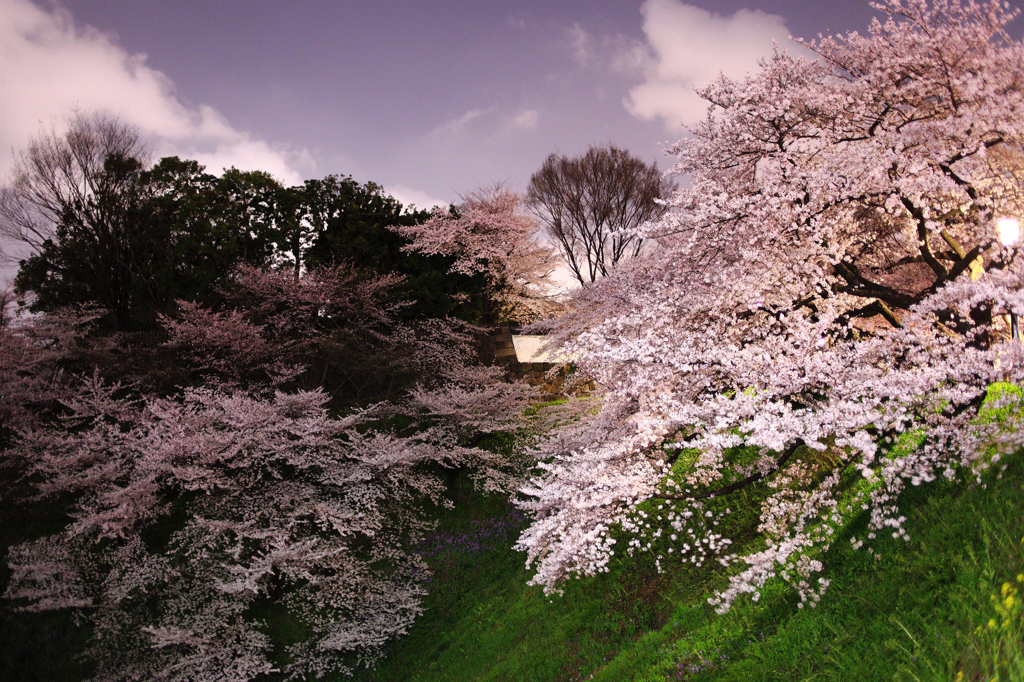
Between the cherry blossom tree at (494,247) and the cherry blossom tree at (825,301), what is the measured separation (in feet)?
39.6

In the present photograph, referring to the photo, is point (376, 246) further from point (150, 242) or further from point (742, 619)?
point (742, 619)

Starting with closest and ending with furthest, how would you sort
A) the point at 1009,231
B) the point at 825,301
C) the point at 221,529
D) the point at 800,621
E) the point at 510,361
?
1. the point at 1009,231
2. the point at 800,621
3. the point at 825,301
4. the point at 221,529
5. the point at 510,361

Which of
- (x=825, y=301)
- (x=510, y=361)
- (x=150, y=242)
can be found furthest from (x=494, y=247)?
(x=825, y=301)

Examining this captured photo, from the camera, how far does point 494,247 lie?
1930cm

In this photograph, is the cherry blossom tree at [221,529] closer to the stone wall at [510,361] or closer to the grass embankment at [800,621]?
the grass embankment at [800,621]

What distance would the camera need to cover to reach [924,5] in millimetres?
6270

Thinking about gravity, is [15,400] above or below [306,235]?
below

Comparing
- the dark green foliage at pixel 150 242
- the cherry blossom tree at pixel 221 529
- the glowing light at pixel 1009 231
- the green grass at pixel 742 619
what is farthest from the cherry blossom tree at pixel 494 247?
the glowing light at pixel 1009 231

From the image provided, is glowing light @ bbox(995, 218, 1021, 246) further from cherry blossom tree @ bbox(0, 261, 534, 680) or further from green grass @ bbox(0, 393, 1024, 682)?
cherry blossom tree @ bbox(0, 261, 534, 680)

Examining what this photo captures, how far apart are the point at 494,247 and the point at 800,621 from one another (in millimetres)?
15417

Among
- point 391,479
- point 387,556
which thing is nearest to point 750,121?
point 391,479

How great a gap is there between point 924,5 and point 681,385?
16.2 feet

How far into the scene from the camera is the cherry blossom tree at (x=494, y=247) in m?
18.9

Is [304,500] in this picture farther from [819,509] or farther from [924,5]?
[924,5]
